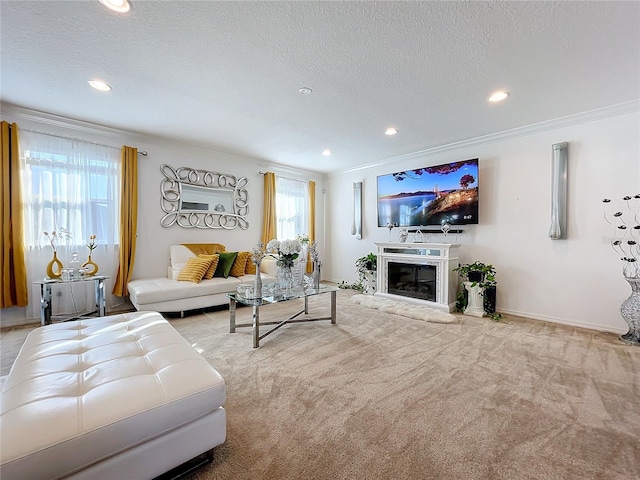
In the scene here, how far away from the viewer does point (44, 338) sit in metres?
1.60

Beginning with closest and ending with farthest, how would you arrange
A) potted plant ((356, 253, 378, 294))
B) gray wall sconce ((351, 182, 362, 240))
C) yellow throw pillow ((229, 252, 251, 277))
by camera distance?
yellow throw pillow ((229, 252, 251, 277)) → potted plant ((356, 253, 378, 294)) → gray wall sconce ((351, 182, 362, 240))

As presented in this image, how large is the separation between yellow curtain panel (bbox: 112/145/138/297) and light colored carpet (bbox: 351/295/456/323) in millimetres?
3297

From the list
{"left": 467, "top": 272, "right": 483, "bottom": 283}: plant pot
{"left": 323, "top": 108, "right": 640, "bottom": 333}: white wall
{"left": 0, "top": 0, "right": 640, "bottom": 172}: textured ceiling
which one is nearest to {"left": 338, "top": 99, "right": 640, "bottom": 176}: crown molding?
{"left": 323, "top": 108, "right": 640, "bottom": 333}: white wall

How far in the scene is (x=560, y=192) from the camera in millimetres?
3254

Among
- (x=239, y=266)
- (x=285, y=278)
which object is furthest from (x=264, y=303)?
(x=239, y=266)

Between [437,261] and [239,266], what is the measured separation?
9.90ft

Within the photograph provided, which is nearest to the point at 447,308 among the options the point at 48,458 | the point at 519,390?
the point at 519,390

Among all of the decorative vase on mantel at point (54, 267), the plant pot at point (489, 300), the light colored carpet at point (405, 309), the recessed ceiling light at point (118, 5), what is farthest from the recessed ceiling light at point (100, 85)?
the plant pot at point (489, 300)

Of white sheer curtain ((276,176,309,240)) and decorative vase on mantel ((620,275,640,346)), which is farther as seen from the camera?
white sheer curtain ((276,176,309,240))

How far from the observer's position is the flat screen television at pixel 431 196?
3.94 m

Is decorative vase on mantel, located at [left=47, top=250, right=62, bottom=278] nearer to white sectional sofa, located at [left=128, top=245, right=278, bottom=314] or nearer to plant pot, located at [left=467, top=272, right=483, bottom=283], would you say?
white sectional sofa, located at [left=128, top=245, right=278, bottom=314]

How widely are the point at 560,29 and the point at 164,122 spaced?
3.96 m

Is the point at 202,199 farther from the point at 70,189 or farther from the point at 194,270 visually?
the point at 70,189

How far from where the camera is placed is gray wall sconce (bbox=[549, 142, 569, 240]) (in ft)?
10.7
